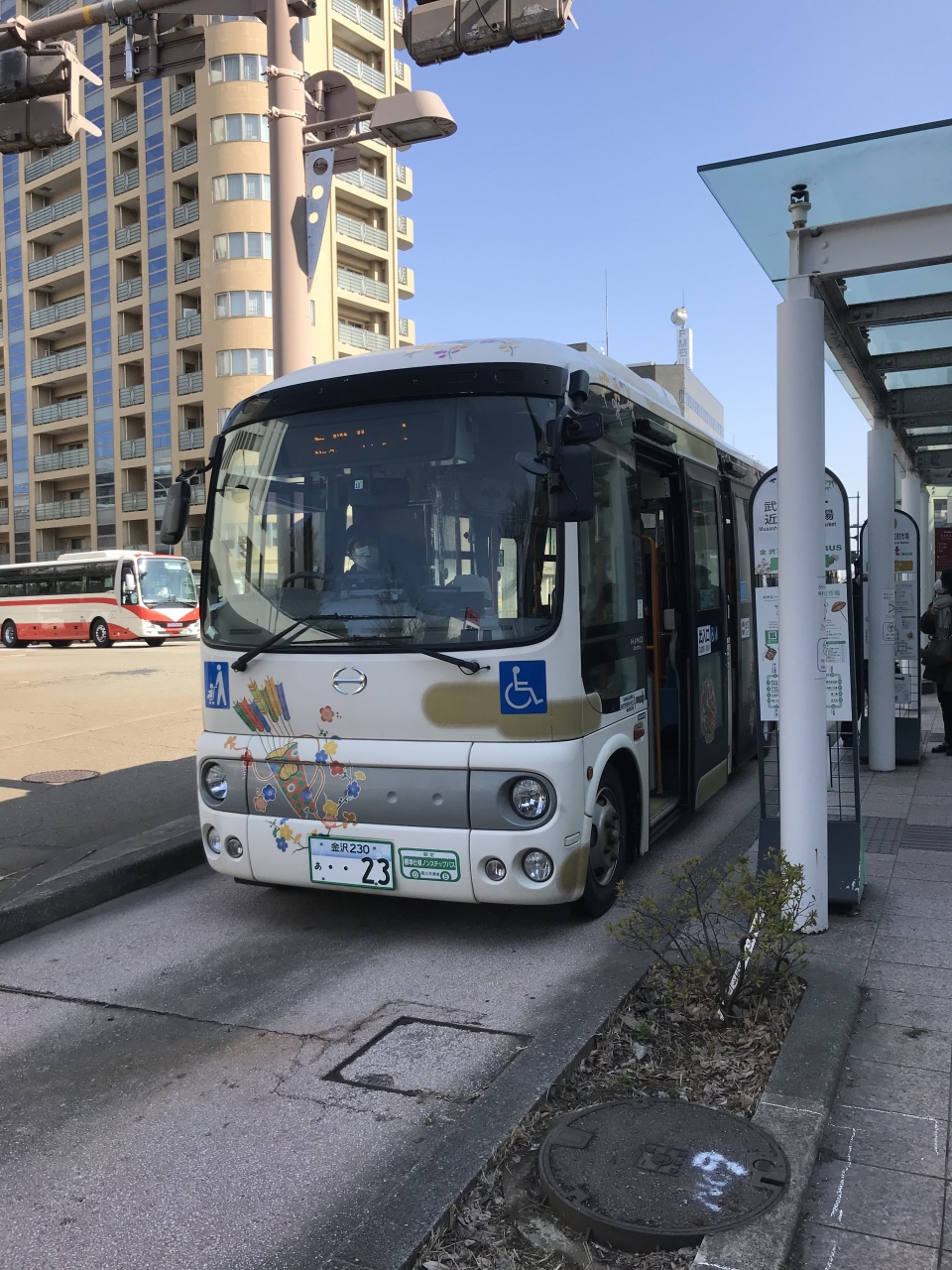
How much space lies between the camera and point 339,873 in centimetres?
545

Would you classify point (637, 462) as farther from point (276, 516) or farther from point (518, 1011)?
point (518, 1011)

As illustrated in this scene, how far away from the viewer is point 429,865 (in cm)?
525

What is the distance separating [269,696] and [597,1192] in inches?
125

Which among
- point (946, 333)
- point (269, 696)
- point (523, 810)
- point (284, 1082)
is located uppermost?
point (946, 333)

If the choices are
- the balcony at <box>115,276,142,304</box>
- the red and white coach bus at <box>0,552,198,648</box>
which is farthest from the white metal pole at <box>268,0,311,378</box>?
the balcony at <box>115,276,142,304</box>

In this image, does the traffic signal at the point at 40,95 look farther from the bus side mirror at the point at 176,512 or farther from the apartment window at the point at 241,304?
the apartment window at the point at 241,304

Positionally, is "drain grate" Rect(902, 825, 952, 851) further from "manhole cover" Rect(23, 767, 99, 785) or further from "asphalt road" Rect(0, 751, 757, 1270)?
"manhole cover" Rect(23, 767, 99, 785)

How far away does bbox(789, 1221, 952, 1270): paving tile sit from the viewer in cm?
279

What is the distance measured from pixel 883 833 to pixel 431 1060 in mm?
4298

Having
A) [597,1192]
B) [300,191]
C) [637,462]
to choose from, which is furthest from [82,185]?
[597,1192]

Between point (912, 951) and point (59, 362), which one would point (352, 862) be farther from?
point (59, 362)

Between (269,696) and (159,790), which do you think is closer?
(269,696)

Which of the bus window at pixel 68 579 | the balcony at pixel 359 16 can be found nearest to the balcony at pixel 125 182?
the balcony at pixel 359 16

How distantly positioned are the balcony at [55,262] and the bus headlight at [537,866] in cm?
6413
